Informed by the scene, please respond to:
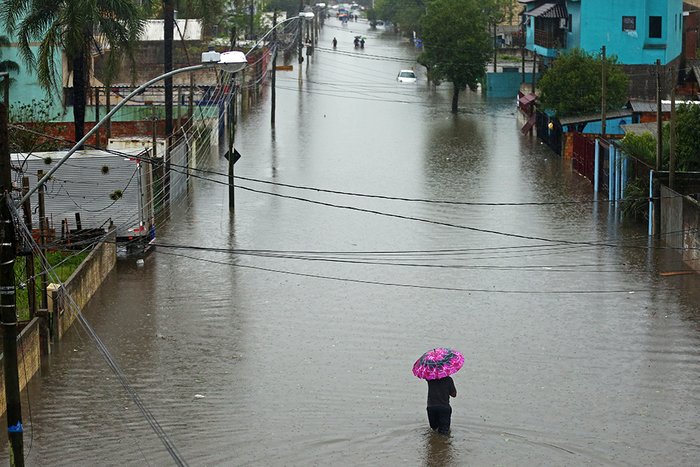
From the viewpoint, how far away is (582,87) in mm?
48188

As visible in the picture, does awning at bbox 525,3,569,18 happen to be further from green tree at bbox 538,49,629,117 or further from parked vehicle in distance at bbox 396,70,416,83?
parked vehicle in distance at bbox 396,70,416,83

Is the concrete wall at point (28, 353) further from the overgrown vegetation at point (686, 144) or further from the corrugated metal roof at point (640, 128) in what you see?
the corrugated metal roof at point (640, 128)

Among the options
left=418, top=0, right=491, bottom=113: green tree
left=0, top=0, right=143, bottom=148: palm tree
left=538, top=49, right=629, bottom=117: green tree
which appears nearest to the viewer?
left=0, top=0, right=143, bottom=148: palm tree

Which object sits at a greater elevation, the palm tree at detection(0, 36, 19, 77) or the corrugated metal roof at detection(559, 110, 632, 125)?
the palm tree at detection(0, 36, 19, 77)

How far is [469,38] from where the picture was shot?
62.2 m

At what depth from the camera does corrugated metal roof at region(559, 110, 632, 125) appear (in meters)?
46.6

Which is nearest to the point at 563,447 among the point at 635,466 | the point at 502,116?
the point at 635,466

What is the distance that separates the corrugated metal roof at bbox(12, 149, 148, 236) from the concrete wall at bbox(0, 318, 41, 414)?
827 centimetres

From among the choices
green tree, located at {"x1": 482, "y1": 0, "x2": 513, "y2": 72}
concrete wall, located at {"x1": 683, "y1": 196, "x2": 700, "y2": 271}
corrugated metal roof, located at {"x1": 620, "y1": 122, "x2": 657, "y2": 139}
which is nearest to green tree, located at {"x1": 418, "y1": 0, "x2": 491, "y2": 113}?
green tree, located at {"x1": 482, "y1": 0, "x2": 513, "y2": 72}

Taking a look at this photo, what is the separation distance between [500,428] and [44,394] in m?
7.29

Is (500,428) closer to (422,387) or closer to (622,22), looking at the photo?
(422,387)

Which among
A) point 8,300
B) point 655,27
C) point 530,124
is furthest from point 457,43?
point 8,300

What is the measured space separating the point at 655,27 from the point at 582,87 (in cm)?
1077

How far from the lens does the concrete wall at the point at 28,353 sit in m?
19.1
